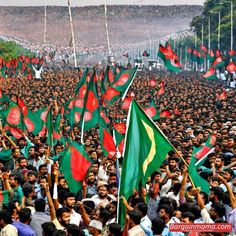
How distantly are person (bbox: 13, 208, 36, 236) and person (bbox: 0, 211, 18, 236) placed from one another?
79 millimetres

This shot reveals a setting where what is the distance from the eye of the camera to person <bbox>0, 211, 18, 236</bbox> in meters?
9.86

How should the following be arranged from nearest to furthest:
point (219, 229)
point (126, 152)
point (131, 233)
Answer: point (219, 229), point (131, 233), point (126, 152)

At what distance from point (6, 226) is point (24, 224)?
303 millimetres

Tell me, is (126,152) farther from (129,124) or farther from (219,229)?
(219,229)

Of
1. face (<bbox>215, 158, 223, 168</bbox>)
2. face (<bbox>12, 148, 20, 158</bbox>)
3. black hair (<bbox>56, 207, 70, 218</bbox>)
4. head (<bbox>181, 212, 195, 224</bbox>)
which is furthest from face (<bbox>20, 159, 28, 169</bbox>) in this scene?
head (<bbox>181, 212, 195, 224</bbox>)

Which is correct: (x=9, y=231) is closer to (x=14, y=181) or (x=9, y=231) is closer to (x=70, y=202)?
(x=70, y=202)

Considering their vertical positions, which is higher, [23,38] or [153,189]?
[153,189]

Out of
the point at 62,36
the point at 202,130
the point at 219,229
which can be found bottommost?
the point at 62,36

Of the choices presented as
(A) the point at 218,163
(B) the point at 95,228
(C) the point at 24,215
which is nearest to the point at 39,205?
(C) the point at 24,215

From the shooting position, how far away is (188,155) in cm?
1530

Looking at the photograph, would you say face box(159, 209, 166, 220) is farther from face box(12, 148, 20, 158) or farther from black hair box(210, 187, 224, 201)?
face box(12, 148, 20, 158)

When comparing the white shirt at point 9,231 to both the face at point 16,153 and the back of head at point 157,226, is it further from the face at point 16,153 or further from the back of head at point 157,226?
the face at point 16,153

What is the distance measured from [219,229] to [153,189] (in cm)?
431

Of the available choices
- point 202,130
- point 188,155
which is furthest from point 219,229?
point 202,130
